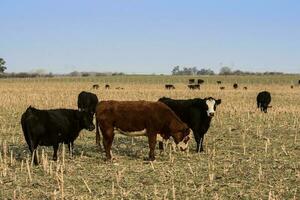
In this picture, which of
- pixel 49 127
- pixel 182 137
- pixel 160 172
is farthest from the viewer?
pixel 182 137

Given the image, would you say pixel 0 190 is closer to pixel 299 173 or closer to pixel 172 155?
pixel 172 155

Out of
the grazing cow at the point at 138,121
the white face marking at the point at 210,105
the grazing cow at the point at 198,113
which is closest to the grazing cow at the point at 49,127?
the grazing cow at the point at 138,121

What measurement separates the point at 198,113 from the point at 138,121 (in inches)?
109

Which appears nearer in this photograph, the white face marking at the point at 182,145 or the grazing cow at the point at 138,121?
the grazing cow at the point at 138,121

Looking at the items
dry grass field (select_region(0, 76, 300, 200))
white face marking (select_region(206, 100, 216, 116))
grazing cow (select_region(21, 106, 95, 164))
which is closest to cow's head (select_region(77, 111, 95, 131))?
grazing cow (select_region(21, 106, 95, 164))

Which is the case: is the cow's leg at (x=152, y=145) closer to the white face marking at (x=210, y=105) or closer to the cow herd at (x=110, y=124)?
the cow herd at (x=110, y=124)

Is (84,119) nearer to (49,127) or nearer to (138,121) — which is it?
(49,127)

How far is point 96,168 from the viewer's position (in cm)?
1136

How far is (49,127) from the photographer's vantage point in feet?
40.0

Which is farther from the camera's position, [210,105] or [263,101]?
[263,101]

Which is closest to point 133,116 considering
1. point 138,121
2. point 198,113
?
point 138,121

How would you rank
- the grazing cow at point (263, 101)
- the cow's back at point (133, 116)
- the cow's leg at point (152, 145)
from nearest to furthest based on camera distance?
the cow's leg at point (152, 145) < the cow's back at point (133, 116) < the grazing cow at point (263, 101)

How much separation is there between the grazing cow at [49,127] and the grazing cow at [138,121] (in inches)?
37.7

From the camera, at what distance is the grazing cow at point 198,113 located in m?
14.6
